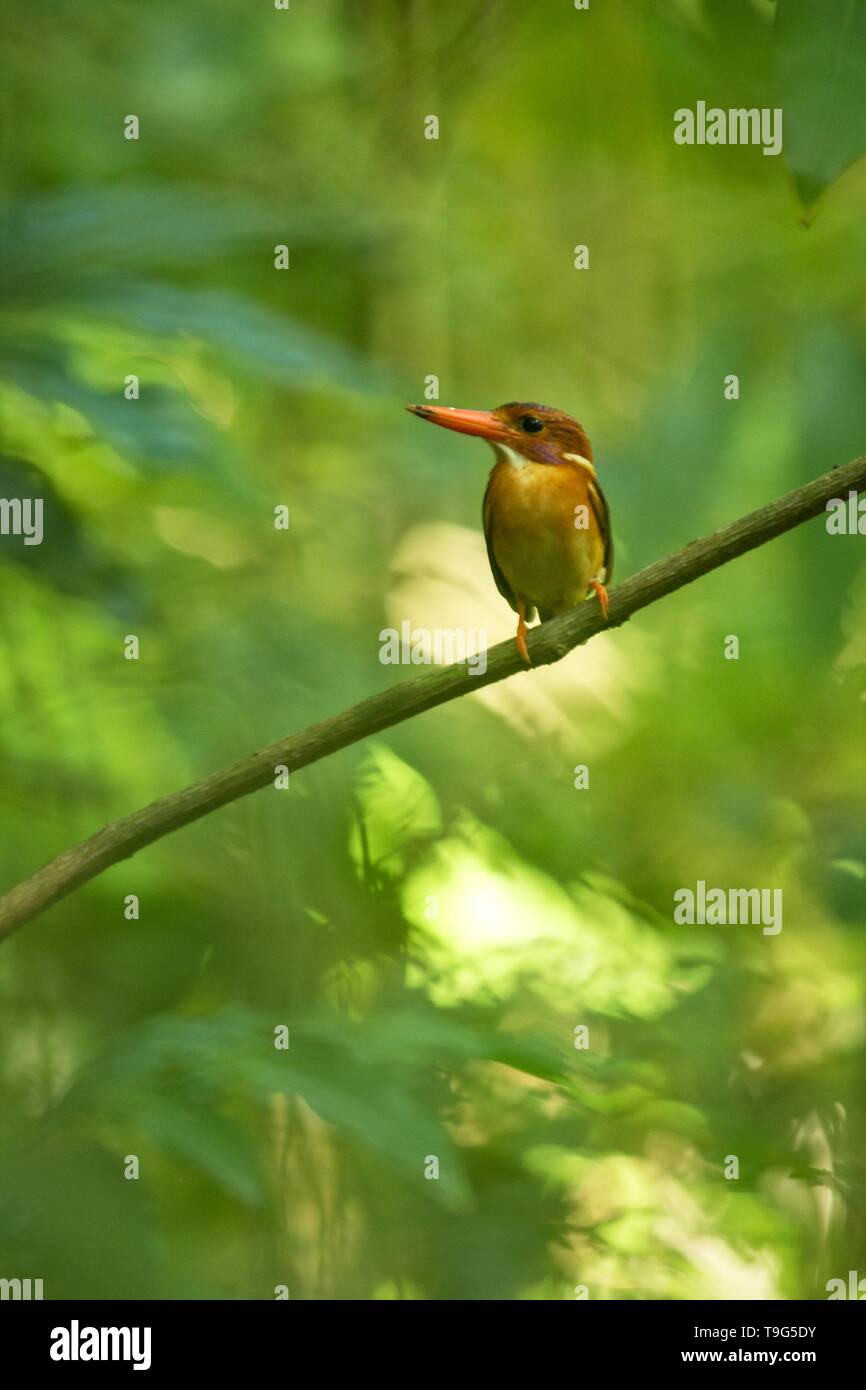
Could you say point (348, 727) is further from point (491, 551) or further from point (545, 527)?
point (491, 551)

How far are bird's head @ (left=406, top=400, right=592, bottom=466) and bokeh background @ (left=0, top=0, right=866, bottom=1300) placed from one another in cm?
11

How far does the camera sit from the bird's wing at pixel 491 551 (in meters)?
3.02

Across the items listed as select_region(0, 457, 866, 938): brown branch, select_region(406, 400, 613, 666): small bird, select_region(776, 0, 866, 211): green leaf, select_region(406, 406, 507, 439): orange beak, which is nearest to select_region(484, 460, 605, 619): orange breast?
select_region(406, 400, 613, 666): small bird

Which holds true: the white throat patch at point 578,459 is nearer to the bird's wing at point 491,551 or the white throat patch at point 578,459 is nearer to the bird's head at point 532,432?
the bird's head at point 532,432

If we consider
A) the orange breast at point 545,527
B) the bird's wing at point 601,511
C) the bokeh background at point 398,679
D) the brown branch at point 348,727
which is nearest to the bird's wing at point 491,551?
the orange breast at point 545,527

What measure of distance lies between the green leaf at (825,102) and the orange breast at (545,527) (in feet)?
5.54

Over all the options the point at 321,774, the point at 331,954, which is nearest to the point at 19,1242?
the point at 331,954

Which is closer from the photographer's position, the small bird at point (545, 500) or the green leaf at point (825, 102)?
the green leaf at point (825, 102)

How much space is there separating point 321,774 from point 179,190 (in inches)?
50.3

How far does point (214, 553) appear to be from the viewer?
3.64 m

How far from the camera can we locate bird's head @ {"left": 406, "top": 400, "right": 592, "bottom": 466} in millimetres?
2818

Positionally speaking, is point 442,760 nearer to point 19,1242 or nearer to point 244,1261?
point 244,1261

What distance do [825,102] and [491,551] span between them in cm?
191

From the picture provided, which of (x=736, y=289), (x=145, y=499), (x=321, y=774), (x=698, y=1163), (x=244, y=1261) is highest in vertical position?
(x=736, y=289)
